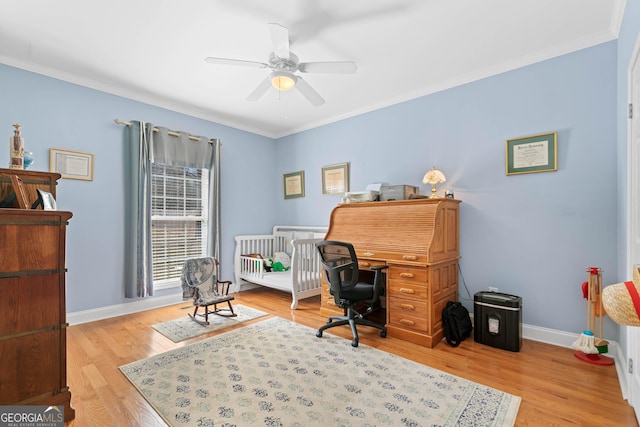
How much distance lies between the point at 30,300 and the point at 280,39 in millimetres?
2224

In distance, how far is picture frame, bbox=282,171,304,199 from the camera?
4.87 metres

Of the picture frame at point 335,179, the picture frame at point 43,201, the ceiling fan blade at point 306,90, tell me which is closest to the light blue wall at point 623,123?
the ceiling fan blade at point 306,90

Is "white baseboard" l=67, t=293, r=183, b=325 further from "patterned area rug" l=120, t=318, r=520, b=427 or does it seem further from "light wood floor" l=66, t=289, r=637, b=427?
"patterned area rug" l=120, t=318, r=520, b=427

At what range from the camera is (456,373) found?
7.11 ft

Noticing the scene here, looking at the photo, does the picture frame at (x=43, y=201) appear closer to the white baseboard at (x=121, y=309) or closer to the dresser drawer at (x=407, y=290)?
the white baseboard at (x=121, y=309)

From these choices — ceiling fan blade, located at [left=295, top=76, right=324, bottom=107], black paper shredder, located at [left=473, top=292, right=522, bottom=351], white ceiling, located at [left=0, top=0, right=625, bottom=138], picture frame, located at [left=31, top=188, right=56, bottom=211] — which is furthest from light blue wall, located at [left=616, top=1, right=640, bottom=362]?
picture frame, located at [left=31, top=188, right=56, bottom=211]

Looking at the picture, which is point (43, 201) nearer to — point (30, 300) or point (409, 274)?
point (30, 300)

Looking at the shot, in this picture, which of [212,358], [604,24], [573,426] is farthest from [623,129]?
[212,358]

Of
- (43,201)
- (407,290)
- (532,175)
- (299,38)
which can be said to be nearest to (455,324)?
(407,290)

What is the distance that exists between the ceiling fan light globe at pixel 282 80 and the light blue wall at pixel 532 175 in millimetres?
1755

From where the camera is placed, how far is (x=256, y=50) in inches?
105

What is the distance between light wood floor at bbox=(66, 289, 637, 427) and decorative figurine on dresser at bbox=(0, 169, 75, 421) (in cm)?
29

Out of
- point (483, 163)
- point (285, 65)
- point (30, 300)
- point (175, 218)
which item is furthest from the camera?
point (175, 218)

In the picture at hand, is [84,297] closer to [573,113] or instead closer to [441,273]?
[441,273]
